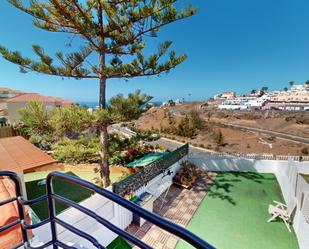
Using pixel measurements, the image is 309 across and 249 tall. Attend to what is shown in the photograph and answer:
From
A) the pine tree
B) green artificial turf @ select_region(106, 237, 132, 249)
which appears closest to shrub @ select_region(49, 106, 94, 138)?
the pine tree

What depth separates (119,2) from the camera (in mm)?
4848

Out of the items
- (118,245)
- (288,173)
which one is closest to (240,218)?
(288,173)

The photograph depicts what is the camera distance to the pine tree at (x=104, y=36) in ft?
15.0

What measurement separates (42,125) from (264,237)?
637 cm

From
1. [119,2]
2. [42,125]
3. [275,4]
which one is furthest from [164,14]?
[275,4]

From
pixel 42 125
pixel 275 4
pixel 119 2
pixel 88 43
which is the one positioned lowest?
pixel 42 125

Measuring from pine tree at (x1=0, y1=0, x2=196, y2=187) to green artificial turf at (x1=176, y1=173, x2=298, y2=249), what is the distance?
334cm

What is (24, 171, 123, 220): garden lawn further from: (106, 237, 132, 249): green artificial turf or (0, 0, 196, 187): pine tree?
(106, 237, 132, 249): green artificial turf

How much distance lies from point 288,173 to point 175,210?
435 centimetres

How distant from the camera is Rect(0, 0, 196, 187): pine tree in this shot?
456cm

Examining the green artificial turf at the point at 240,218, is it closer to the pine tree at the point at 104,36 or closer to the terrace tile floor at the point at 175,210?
the terrace tile floor at the point at 175,210

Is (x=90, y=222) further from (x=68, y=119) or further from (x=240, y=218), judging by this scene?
(x=240, y=218)

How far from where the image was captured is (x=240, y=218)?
528 centimetres

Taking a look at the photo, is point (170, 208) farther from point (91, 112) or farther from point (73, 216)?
point (91, 112)
